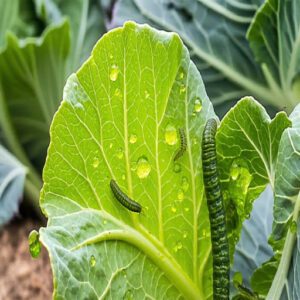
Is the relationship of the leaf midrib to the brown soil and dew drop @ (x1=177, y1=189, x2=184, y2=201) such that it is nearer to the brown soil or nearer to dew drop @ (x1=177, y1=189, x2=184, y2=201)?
dew drop @ (x1=177, y1=189, x2=184, y2=201)

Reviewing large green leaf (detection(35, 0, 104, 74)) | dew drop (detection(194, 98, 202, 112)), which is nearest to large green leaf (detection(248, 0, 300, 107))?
dew drop (detection(194, 98, 202, 112))

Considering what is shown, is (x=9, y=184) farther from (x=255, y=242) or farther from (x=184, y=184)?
(x=184, y=184)

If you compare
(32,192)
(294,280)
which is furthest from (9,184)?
(294,280)

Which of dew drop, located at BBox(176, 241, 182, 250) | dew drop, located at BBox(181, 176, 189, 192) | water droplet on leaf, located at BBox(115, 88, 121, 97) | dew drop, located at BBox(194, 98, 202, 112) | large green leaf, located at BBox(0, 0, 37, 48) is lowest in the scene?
dew drop, located at BBox(176, 241, 182, 250)

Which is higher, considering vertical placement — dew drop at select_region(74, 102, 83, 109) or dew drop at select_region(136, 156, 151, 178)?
dew drop at select_region(74, 102, 83, 109)

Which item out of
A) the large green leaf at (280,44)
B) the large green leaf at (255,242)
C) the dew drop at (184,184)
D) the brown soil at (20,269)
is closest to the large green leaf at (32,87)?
the brown soil at (20,269)

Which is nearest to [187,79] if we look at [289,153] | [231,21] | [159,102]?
[159,102]

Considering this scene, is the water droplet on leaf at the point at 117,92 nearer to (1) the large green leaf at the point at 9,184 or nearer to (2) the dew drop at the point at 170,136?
(2) the dew drop at the point at 170,136
